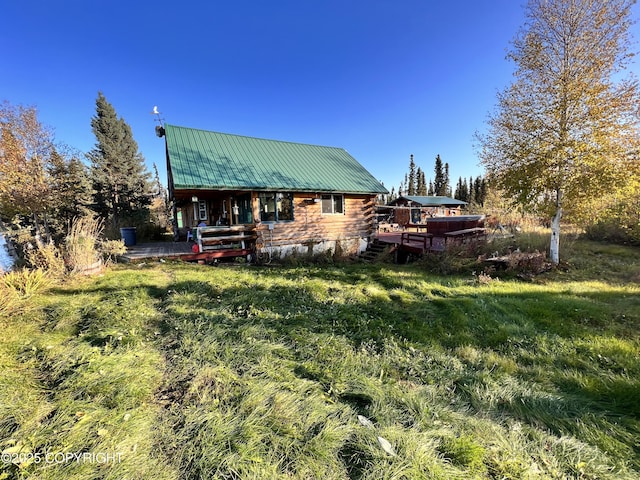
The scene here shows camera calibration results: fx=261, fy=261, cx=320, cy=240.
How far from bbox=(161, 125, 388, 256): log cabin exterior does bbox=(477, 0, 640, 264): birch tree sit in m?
5.59

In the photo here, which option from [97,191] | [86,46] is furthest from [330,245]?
[97,191]

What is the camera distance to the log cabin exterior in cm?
1005

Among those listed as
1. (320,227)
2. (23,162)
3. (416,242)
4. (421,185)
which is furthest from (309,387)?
(421,185)

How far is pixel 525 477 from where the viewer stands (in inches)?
78.5

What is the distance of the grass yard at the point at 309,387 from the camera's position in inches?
79.1

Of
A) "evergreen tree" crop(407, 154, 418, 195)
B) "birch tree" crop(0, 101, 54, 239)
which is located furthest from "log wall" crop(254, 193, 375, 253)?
"evergreen tree" crop(407, 154, 418, 195)

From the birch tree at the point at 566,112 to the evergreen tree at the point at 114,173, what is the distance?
73.4 ft

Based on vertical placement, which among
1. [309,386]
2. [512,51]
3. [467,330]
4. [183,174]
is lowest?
[467,330]

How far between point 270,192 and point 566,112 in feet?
35.1

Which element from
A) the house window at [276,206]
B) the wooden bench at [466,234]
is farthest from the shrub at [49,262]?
the wooden bench at [466,234]

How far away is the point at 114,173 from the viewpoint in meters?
22.2

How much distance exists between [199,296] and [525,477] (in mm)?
5541

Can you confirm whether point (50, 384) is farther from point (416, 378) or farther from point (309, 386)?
point (416, 378)

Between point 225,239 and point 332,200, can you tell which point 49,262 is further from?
point 332,200
